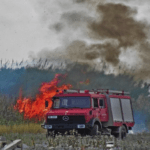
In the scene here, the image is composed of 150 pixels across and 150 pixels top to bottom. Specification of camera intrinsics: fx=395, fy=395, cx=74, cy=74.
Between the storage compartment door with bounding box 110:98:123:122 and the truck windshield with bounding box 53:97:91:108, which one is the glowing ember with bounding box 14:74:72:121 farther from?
the storage compartment door with bounding box 110:98:123:122

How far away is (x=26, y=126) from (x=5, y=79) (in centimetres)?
3374

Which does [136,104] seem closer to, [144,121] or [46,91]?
[144,121]

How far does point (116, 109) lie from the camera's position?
22.2m

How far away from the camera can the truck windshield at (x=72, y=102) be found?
64.9ft

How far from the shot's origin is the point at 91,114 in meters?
19.5

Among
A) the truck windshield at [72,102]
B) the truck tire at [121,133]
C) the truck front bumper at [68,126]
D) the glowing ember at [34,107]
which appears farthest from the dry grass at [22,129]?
the truck tire at [121,133]

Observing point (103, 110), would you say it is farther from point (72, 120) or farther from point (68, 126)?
point (68, 126)

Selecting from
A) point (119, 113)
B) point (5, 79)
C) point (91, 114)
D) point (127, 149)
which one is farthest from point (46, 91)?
point (5, 79)

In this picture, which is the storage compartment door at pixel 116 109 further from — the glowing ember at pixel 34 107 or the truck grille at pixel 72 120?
the glowing ember at pixel 34 107

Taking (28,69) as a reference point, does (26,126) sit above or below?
below

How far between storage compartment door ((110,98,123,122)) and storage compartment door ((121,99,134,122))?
0.65 meters

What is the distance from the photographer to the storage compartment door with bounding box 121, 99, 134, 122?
76.6 feet

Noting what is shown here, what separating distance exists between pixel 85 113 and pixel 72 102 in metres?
1.11

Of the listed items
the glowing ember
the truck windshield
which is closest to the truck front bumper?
the truck windshield
